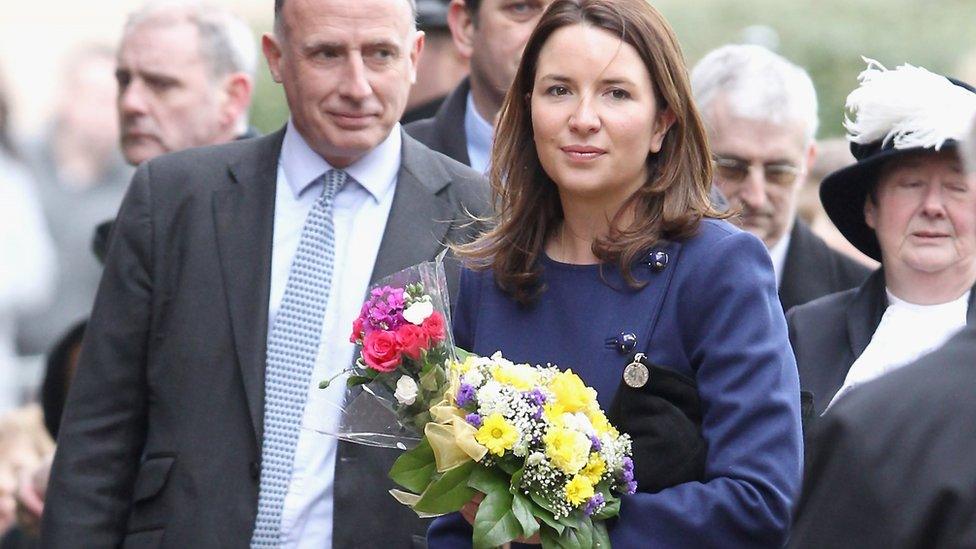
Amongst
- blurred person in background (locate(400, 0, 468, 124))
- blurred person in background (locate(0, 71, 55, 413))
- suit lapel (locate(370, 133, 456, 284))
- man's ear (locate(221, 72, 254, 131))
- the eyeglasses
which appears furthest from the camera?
blurred person in background (locate(0, 71, 55, 413))

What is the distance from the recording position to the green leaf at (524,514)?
140 inches

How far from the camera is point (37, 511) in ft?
21.6

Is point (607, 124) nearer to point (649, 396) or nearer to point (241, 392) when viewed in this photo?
point (649, 396)

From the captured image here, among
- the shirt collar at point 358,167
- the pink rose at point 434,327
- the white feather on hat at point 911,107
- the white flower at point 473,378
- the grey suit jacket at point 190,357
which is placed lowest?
the grey suit jacket at point 190,357

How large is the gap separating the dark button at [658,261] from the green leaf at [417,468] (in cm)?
61

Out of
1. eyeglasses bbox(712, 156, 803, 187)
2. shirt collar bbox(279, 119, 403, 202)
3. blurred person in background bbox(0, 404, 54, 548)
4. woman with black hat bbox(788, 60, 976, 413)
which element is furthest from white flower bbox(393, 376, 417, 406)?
blurred person in background bbox(0, 404, 54, 548)

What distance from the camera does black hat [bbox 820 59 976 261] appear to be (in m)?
4.64

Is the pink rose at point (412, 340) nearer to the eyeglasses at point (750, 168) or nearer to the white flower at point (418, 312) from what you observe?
the white flower at point (418, 312)

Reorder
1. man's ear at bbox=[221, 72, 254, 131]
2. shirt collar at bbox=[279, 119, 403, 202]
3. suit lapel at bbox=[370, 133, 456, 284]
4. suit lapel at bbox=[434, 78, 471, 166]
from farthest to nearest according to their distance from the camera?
man's ear at bbox=[221, 72, 254, 131], suit lapel at bbox=[434, 78, 471, 166], shirt collar at bbox=[279, 119, 403, 202], suit lapel at bbox=[370, 133, 456, 284]

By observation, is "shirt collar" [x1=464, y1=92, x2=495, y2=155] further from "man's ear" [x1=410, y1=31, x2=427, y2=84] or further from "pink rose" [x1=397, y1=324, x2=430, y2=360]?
"pink rose" [x1=397, y1=324, x2=430, y2=360]

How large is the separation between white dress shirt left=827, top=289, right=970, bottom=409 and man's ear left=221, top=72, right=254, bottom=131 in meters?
2.73

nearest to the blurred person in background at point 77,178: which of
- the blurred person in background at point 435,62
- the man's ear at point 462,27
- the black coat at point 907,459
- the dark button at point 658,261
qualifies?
the blurred person in background at point 435,62

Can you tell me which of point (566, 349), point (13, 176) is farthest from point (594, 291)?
point (13, 176)

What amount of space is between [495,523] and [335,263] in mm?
1381
